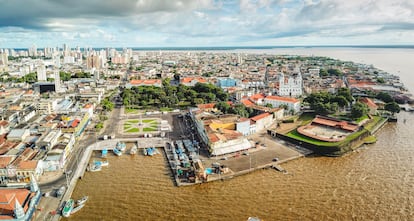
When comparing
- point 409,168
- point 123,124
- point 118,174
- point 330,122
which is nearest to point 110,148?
point 118,174

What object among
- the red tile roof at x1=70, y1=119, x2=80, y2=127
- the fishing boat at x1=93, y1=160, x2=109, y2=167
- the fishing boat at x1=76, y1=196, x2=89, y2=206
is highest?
the red tile roof at x1=70, y1=119, x2=80, y2=127

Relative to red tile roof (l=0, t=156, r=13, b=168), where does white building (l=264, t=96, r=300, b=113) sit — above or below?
above

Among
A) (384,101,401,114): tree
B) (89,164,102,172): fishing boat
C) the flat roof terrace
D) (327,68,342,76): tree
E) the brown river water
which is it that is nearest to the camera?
the brown river water

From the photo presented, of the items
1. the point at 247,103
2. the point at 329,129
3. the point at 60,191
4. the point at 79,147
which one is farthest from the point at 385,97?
the point at 60,191

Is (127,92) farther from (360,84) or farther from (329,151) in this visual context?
(360,84)

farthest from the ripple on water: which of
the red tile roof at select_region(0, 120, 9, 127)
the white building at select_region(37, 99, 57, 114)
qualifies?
the white building at select_region(37, 99, 57, 114)

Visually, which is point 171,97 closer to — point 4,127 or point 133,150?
point 133,150

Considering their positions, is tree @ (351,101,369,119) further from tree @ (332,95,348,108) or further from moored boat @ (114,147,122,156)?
moored boat @ (114,147,122,156)
